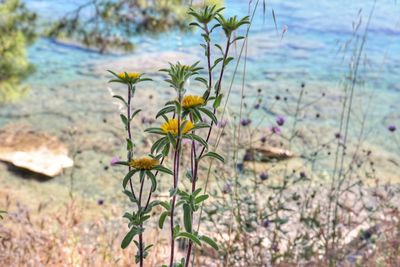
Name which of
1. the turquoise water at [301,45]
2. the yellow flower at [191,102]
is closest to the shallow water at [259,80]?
the turquoise water at [301,45]

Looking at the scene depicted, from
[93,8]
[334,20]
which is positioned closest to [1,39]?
[93,8]

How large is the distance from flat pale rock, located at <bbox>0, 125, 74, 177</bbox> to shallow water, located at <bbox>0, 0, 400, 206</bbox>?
0.08m

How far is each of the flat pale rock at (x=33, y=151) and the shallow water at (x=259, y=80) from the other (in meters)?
0.08

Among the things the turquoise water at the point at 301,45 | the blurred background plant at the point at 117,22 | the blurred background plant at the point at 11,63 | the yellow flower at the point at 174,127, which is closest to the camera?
the yellow flower at the point at 174,127

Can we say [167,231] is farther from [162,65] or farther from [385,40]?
[385,40]

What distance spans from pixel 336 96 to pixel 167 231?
93.5 inches

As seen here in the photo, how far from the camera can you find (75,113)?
15.7 ft

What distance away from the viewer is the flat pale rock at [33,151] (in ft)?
13.1

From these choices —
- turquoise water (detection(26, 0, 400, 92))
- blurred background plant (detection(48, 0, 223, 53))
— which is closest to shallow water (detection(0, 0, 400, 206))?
turquoise water (detection(26, 0, 400, 92))

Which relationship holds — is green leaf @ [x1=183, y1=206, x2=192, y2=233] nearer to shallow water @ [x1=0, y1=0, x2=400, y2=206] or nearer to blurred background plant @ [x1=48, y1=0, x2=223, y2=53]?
shallow water @ [x1=0, y1=0, x2=400, y2=206]

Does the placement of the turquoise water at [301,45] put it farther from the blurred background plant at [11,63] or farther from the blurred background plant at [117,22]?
the blurred background plant at [11,63]

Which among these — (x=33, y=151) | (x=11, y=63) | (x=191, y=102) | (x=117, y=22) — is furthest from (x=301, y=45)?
(x=191, y=102)

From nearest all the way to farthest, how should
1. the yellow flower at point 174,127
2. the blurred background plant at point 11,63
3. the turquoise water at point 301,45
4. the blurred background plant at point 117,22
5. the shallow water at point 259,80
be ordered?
the yellow flower at point 174,127, the shallow water at point 259,80, the blurred background plant at point 11,63, the turquoise water at point 301,45, the blurred background plant at point 117,22

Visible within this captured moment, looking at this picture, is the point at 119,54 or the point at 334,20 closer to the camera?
the point at 119,54
